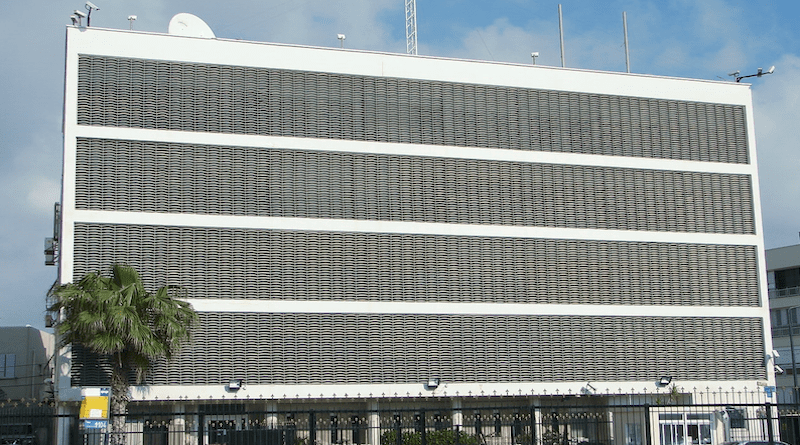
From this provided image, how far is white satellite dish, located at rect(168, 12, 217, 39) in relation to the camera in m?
44.3

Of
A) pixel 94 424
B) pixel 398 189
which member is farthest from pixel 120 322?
pixel 398 189

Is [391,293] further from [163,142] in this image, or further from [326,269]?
[163,142]

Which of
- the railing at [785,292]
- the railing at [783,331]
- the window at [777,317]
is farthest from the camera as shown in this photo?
the window at [777,317]

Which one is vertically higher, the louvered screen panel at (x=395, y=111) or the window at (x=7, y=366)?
the louvered screen panel at (x=395, y=111)

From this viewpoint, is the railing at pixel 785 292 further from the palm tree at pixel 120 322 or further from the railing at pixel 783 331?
the palm tree at pixel 120 322

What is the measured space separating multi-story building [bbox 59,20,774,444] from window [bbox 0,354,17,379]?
4430 cm

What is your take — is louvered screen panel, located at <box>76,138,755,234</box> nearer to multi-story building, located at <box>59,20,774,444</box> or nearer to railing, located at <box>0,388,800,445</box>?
multi-story building, located at <box>59,20,774,444</box>

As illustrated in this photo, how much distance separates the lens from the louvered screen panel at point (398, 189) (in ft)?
137

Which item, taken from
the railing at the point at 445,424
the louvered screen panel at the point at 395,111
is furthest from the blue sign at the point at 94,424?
the louvered screen panel at the point at 395,111

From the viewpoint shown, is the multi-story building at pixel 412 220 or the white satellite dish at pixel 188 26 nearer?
the multi-story building at pixel 412 220

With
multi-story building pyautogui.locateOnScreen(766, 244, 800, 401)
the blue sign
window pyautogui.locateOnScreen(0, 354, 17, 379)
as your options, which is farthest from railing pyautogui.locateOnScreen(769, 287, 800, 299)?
the blue sign

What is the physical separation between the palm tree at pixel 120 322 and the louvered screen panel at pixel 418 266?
145 inches

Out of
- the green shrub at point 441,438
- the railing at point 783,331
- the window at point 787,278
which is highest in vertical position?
the window at point 787,278

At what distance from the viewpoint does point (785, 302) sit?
78250 millimetres
